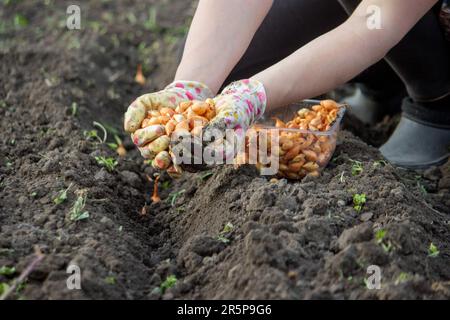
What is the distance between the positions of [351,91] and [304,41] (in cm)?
78

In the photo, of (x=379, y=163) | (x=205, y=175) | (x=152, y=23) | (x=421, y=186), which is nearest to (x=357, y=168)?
(x=379, y=163)

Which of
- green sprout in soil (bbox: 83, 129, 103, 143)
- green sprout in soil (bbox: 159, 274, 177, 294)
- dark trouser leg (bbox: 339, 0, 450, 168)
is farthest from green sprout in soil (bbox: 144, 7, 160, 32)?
green sprout in soil (bbox: 159, 274, 177, 294)

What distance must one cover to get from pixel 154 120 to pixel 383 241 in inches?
23.1

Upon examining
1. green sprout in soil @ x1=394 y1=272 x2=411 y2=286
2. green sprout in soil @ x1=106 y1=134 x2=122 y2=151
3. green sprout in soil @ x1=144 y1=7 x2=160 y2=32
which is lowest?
green sprout in soil @ x1=394 y1=272 x2=411 y2=286

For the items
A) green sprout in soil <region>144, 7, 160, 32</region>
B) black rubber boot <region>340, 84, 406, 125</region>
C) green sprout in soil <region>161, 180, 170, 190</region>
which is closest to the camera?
green sprout in soil <region>161, 180, 170, 190</region>

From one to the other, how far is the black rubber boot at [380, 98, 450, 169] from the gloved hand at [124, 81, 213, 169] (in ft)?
2.91

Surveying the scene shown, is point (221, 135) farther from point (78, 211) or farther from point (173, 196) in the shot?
point (173, 196)

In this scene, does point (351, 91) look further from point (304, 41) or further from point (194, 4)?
point (194, 4)

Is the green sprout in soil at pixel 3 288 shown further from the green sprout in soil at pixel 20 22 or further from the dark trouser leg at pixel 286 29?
the green sprout in soil at pixel 20 22

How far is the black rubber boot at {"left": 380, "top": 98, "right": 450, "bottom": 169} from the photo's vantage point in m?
2.31

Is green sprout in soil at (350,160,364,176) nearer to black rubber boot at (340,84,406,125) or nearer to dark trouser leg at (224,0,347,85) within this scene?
dark trouser leg at (224,0,347,85)

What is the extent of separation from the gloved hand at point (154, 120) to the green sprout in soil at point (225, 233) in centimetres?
20

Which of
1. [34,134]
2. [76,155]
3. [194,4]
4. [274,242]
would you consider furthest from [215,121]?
[194,4]

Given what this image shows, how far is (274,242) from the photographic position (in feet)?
4.77
